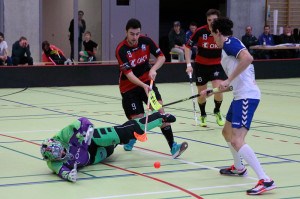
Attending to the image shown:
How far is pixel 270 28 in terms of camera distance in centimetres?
2345

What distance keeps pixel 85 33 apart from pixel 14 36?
231 centimetres

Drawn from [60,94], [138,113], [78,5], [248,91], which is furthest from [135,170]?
[78,5]

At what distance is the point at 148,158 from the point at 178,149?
0.39 m

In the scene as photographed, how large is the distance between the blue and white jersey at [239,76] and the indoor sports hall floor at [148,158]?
93cm

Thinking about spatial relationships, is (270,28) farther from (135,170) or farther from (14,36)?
(135,170)

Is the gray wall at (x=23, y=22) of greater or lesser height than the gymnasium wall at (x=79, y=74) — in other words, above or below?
above

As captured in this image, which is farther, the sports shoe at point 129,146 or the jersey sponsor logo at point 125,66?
the sports shoe at point 129,146

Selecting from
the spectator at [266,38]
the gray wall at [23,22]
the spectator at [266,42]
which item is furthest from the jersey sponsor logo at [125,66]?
the spectator at [266,38]

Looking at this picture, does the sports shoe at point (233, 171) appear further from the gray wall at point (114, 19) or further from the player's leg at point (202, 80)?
the gray wall at point (114, 19)

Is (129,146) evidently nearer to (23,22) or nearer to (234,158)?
(234,158)

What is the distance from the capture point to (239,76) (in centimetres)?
608

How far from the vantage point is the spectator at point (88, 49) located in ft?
66.0

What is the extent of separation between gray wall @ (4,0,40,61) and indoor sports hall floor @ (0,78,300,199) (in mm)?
6962

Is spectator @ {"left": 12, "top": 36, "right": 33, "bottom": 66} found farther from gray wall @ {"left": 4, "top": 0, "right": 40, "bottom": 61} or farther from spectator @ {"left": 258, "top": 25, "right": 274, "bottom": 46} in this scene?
spectator @ {"left": 258, "top": 25, "right": 274, "bottom": 46}
